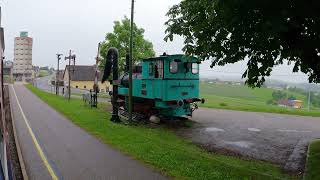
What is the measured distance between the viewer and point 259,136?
61.1 feet

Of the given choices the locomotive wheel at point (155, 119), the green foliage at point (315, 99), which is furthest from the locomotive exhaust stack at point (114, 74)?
the green foliage at point (315, 99)

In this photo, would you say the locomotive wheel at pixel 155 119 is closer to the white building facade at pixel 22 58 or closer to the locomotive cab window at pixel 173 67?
the locomotive cab window at pixel 173 67

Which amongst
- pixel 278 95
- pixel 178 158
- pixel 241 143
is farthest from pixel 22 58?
pixel 178 158

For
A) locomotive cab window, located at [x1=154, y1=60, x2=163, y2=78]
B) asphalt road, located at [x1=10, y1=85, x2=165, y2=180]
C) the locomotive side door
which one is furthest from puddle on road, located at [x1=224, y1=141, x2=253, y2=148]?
locomotive cab window, located at [x1=154, y1=60, x2=163, y2=78]

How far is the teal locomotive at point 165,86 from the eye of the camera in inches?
848

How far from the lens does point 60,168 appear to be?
12.1 meters

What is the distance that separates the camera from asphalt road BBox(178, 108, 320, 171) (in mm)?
14844

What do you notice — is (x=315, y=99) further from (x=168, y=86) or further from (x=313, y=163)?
(x=313, y=163)

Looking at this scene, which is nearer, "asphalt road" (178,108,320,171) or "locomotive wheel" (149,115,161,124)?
"asphalt road" (178,108,320,171)

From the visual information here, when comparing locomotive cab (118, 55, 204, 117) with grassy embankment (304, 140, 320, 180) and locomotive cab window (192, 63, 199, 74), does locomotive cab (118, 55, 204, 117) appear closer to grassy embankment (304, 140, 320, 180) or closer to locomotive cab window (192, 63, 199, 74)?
locomotive cab window (192, 63, 199, 74)

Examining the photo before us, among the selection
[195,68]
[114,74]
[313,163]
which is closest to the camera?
[313,163]

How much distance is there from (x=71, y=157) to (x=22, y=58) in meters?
134

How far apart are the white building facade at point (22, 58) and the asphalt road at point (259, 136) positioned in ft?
407

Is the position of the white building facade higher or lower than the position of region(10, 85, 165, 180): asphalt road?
higher
